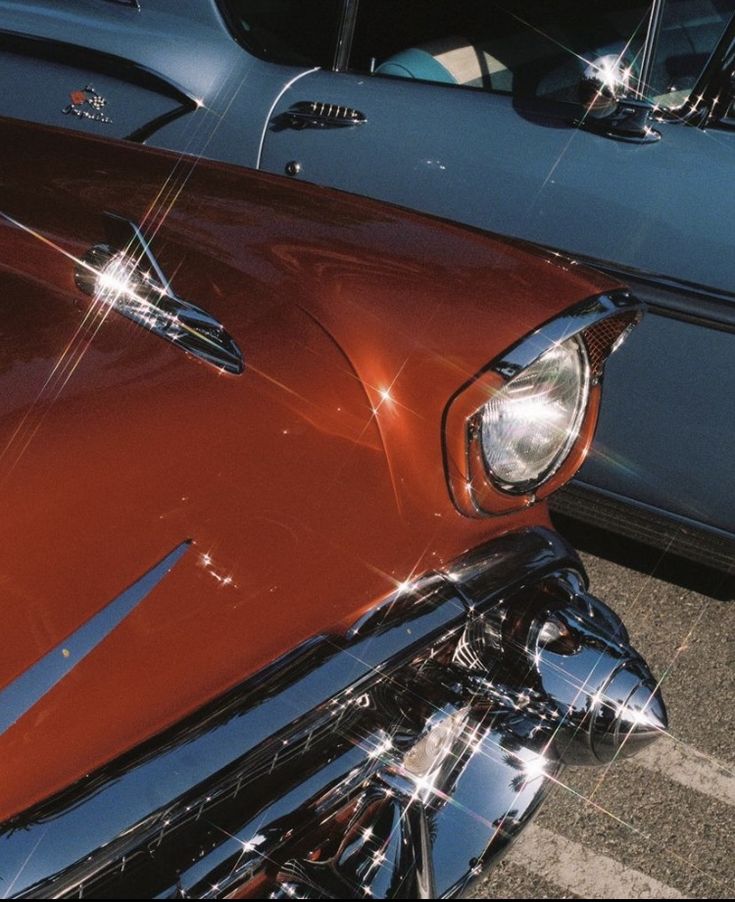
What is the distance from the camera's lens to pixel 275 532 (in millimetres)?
1292

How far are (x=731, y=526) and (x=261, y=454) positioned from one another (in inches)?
59.5

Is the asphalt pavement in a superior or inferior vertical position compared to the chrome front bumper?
inferior

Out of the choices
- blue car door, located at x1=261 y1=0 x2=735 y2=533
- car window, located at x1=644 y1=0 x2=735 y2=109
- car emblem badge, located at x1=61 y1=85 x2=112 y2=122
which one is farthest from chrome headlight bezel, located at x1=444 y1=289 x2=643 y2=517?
car emblem badge, located at x1=61 y1=85 x2=112 y2=122

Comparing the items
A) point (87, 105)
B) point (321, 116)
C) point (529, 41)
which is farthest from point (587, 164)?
point (87, 105)

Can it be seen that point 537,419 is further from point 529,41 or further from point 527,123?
point 529,41

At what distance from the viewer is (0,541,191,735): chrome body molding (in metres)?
1.09

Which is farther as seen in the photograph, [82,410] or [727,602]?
[727,602]

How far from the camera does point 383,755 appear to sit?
1.34 meters

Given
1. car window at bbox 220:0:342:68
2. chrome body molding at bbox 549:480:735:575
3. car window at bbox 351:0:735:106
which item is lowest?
chrome body molding at bbox 549:480:735:575

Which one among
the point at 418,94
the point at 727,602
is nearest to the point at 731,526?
the point at 727,602

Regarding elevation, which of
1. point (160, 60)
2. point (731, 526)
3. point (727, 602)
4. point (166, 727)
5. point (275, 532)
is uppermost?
point (160, 60)

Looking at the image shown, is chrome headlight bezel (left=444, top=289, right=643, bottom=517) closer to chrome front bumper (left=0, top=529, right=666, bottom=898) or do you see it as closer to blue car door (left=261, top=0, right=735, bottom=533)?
chrome front bumper (left=0, top=529, right=666, bottom=898)

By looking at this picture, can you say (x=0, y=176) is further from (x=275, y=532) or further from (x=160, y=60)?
(x=160, y=60)

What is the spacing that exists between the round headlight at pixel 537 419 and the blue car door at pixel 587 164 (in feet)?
3.10
